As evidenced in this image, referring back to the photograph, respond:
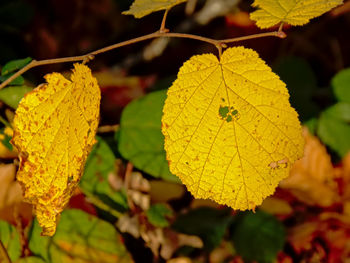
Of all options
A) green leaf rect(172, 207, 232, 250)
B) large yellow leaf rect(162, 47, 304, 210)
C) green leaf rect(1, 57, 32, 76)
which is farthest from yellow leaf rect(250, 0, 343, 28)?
green leaf rect(172, 207, 232, 250)

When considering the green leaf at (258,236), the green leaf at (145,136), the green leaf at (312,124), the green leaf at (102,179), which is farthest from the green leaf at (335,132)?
the green leaf at (102,179)

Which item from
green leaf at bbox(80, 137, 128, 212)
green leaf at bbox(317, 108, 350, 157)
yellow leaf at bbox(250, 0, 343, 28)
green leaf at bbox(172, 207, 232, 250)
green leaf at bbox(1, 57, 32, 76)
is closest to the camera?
yellow leaf at bbox(250, 0, 343, 28)

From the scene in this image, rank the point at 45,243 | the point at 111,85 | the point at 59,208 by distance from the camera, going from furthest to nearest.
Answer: the point at 111,85
the point at 45,243
the point at 59,208

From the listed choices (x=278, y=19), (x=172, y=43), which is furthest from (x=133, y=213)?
(x=172, y=43)

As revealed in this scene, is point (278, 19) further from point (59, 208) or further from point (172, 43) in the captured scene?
point (172, 43)

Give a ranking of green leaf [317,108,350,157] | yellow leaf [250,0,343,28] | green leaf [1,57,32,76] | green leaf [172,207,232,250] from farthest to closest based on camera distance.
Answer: green leaf [317,108,350,157], green leaf [172,207,232,250], green leaf [1,57,32,76], yellow leaf [250,0,343,28]

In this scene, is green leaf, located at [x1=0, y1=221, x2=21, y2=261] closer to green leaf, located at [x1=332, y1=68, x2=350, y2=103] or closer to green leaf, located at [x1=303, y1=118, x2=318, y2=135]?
green leaf, located at [x1=303, y1=118, x2=318, y2=135]

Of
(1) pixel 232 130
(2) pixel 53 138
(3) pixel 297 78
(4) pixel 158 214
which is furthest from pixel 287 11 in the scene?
(3) pixel 297 78
